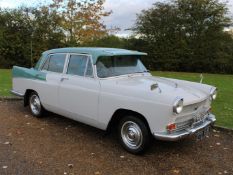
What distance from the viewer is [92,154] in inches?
217

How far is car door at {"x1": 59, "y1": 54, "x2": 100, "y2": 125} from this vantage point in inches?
233

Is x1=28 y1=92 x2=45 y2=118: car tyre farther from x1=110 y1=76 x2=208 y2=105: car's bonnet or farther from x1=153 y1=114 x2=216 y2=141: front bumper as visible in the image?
x1=153 y1=114 x2=216 y2=141: front bumper

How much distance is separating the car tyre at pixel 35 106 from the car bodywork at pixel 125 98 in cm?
29

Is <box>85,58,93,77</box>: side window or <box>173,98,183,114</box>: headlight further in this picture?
<box>85,58,93,77</box>: side window

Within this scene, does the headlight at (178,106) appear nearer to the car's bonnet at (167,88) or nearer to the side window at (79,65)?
the car's bonnet at (167,88)

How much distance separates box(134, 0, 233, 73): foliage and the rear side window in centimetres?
1644

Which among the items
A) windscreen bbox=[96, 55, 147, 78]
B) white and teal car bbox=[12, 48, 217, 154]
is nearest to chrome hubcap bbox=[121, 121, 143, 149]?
white and teal car bbox=[12, 48, 217, 154]

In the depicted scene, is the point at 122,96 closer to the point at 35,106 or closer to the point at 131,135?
the point at 131,135

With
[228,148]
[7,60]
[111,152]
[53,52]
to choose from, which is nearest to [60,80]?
[53,52]

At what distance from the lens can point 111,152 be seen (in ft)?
18.5

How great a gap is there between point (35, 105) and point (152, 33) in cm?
1694

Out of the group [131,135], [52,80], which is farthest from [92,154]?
[52,80]

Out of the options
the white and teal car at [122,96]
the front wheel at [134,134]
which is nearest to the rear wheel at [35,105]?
the white and teal car at [122,96]

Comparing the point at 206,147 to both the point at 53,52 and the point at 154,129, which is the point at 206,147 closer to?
the point at 154,129
